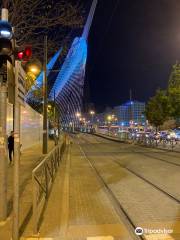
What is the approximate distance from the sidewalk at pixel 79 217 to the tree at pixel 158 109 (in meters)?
40.3

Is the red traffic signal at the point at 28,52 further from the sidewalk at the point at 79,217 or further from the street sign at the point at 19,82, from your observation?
the sidewalk at the point at 79,217

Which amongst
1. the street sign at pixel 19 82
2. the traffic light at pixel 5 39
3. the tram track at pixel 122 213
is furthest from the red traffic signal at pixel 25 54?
the tram track at pixel 122 213

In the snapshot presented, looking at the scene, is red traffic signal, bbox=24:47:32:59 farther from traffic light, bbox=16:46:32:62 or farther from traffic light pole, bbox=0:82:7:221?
traffic light pole, bbox=0:82:7:221

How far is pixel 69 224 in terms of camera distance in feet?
21.4

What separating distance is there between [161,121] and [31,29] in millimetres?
42545

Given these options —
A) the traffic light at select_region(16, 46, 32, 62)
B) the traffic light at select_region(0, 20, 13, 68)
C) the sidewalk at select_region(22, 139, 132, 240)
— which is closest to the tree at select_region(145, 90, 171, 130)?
the sidewalk at select_region(22, 139, 132, 240)

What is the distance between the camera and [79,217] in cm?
702

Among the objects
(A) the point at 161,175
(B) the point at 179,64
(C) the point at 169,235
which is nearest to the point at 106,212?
(C) the point at 169,235

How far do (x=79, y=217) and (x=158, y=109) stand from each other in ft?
149

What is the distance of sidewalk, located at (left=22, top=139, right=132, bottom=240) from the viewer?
5895 millimetres

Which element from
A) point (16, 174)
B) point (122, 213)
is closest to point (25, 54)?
point (16, 174)

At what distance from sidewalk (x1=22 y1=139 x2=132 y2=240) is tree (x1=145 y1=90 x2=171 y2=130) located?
4032cm

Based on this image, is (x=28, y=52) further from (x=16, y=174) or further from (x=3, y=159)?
(x=16, y=174)

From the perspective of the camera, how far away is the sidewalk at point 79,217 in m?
5.89
